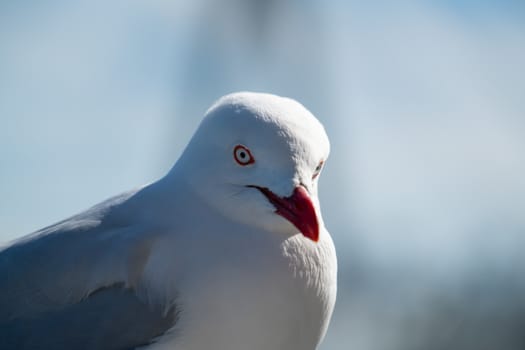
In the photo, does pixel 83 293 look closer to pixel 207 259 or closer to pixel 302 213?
pixel 207 259

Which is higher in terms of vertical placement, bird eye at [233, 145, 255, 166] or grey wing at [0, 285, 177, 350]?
bird eye at [233, 145, 255, 166]

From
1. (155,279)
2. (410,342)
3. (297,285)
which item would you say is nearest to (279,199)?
(297,285)

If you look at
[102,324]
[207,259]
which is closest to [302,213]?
[207,259]

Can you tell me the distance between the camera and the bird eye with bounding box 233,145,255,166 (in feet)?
7.46

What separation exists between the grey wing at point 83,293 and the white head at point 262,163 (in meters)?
0.25

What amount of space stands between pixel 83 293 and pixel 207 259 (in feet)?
1.30

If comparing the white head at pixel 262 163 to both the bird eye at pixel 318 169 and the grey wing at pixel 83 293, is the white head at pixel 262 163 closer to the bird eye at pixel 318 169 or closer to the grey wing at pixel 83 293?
the bird eye at pixel 318 169

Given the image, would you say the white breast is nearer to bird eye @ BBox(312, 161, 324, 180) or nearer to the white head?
the white head

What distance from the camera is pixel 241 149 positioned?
7.53 feet

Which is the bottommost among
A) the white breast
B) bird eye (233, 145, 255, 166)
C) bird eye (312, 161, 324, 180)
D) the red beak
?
the white breast

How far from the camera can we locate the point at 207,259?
2.27 m

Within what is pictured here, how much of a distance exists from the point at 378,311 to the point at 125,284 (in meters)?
6.63

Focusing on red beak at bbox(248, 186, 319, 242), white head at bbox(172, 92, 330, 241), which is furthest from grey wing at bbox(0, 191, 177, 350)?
red beak at bbox(248, 186, 319, 242)

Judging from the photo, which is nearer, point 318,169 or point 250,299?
point 250,299
